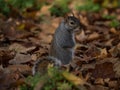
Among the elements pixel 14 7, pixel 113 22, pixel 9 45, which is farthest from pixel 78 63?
pixel 14 7

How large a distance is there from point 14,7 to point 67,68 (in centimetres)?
453

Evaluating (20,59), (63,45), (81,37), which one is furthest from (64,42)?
(81,37)

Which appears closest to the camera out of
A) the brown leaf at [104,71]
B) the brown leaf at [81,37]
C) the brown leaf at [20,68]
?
the brown leaf at [104,71]

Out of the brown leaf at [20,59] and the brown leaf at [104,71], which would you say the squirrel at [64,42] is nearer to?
the brown leaf at [20,59]

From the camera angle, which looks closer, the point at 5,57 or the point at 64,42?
the point at 5,57

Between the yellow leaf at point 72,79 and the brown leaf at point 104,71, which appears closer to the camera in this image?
the yellow leaf at point 72,79

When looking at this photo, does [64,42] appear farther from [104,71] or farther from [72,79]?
[72,79]

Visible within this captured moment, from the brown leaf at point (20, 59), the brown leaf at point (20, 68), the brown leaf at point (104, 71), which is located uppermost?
the brown leaf at point (20, 59)

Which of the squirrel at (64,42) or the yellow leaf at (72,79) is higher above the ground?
the squirrel at (64,42)

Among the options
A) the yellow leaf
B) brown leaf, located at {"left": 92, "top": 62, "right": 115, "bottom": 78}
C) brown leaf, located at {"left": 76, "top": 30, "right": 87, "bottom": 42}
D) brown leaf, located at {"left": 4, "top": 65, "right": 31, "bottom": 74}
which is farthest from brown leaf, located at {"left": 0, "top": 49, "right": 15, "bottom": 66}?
brown leaf, located at {"left": 76, "top": 30, "right": 87, "bottom": 42}

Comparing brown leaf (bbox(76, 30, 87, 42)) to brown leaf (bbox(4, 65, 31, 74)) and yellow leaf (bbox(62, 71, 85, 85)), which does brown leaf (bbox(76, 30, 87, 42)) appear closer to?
brown leaf (bbox(4, 65, 31, 74))

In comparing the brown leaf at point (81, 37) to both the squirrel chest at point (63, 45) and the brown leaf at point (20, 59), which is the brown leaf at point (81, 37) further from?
the brown leaf at point (20, 59)

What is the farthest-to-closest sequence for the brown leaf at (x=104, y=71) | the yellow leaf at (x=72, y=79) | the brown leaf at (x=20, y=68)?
the brown leaf at (x=20, y=68) → the brown leaf at (x=104, y=71) → the yellow leaf at (x=72, y=79)

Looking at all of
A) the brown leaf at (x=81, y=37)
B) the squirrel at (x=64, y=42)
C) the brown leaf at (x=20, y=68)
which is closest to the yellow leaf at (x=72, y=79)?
the brown leaf at (x=20, y=68)
